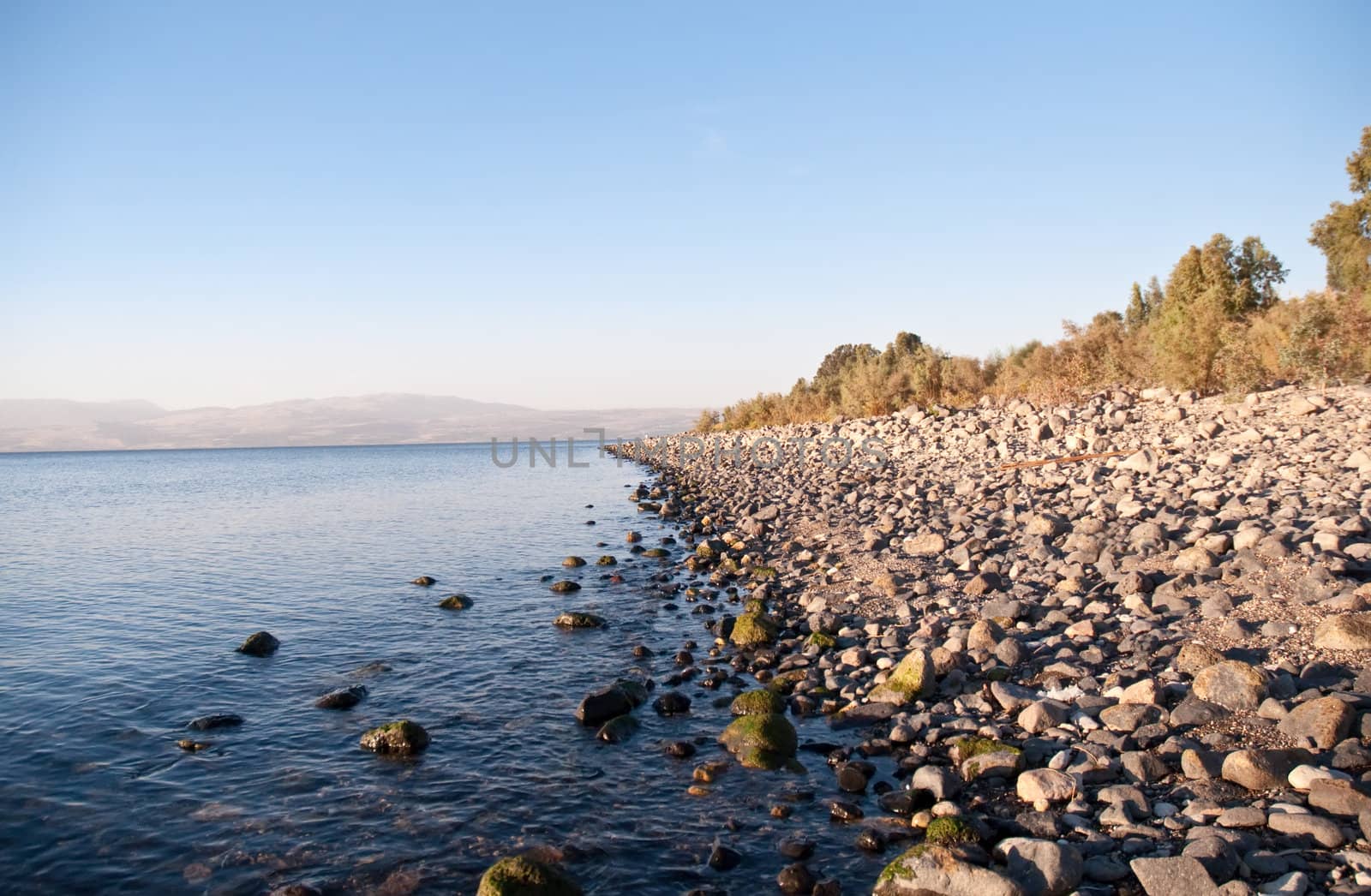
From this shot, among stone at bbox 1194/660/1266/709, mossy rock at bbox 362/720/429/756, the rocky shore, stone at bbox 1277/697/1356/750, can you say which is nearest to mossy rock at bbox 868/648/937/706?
the rocky shore

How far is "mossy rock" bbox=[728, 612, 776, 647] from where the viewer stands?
41.5 feet

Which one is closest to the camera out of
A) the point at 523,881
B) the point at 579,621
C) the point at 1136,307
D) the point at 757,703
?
the point at 523,881

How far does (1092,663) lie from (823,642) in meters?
3.71

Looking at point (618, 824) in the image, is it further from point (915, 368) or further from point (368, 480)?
point (368, 480)

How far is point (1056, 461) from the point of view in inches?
848

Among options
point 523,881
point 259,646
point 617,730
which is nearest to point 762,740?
point 617,730

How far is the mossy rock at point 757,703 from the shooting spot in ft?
31.0

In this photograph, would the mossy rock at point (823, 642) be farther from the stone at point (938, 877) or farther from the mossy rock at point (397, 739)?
the mossy rock at point (397, 739)

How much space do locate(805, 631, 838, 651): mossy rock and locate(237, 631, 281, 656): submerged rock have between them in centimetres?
935

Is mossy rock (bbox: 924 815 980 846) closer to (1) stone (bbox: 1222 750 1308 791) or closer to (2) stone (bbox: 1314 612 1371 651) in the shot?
(1) stone (bbox: 1222 750 1308 791)

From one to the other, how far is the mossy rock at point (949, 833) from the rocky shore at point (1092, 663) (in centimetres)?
2

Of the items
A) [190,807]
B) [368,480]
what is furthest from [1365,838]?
[368,480]

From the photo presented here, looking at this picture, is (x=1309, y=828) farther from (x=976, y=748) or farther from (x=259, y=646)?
(x=259, y=646)

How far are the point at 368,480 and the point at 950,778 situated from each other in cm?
6215
